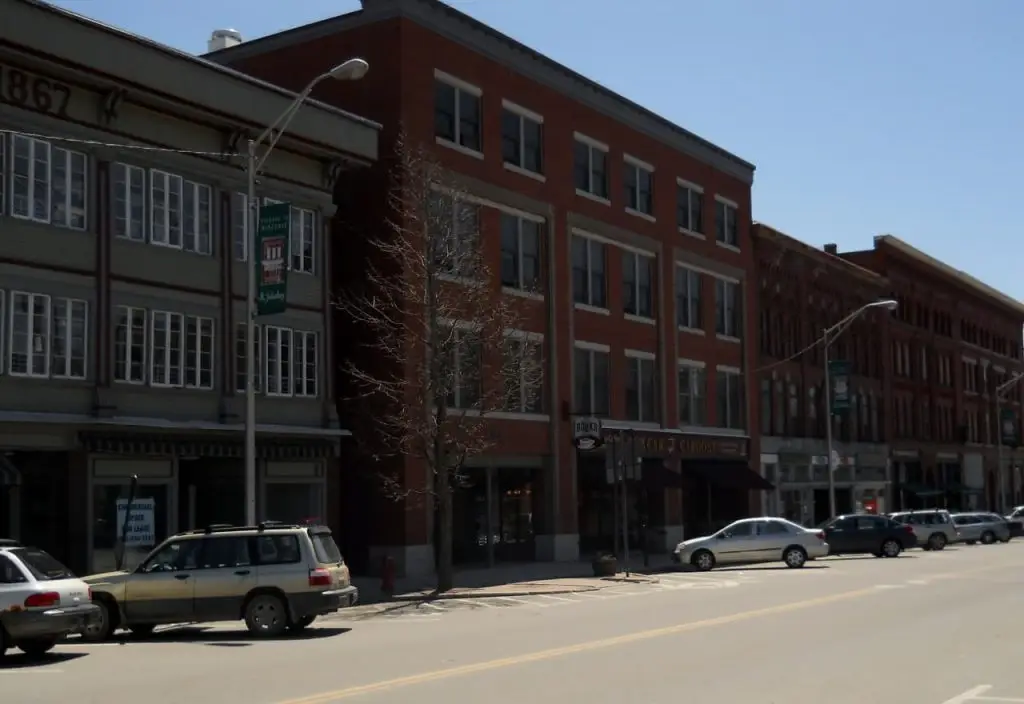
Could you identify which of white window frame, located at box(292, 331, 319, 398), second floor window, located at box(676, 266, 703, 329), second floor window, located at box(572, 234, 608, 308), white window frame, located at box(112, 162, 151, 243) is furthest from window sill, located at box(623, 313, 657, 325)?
white window frame, located at box(112, 162, 151, 243)

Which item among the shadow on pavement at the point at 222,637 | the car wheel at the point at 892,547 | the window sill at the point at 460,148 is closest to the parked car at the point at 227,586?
the shadow on pavement at the point at 222,637

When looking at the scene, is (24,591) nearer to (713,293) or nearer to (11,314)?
(11,314)

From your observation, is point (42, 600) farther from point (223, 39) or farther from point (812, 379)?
point (812, 379)

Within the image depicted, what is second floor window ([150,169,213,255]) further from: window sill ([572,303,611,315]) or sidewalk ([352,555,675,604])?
window sill ([572,303,611,315])

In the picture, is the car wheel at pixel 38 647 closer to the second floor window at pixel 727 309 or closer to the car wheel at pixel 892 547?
the car wheel at pixel 892 547

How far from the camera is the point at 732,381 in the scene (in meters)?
54.0

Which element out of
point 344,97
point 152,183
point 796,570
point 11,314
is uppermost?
point 344,97

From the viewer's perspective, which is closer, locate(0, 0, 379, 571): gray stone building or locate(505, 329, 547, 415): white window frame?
locate(0, 0, 379, 571): gray stone building

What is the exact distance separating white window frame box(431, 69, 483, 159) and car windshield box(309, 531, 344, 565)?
17.9 meters

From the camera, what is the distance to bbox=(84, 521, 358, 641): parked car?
20406 mm

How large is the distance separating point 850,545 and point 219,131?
2669 cm

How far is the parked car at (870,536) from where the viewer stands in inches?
1794

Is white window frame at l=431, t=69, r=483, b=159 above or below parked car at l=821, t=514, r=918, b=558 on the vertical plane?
above

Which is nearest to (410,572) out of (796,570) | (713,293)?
(796,570)
